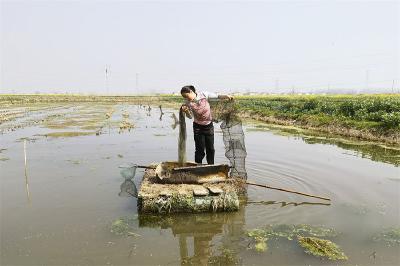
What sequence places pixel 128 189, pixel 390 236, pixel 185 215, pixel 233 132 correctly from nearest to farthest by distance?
pixel 390 236 → pixel 185 215 → pixel 128 189 → pixel 233 132

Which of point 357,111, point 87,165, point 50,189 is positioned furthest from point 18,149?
point 357,111

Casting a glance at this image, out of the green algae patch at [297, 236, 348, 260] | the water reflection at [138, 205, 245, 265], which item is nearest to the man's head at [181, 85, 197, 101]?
the water reflection at [138, 205, 245, 265]

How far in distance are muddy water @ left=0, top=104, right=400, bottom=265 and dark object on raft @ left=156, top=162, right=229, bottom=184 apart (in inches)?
29.5

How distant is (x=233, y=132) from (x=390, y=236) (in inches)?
149

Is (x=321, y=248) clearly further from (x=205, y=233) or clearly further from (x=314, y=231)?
(x=205, y=233)

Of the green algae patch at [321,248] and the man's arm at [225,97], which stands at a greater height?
the man's arm at [225,97]

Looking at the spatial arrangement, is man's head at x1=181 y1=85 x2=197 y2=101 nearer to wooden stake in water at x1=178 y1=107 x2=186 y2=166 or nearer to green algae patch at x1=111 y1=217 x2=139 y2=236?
wooden stake in water at x1=178 y1=107 x2=186 y2=166

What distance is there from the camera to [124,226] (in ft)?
19.3

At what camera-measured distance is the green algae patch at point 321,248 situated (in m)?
4.89

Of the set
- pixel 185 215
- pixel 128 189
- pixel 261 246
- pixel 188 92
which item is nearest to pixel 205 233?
pixel 185 215

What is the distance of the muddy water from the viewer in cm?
492

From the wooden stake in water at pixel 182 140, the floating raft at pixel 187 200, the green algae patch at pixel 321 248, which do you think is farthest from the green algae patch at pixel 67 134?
the green algae patch at pixel 321 248

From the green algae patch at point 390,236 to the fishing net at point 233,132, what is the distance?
10.1 feet

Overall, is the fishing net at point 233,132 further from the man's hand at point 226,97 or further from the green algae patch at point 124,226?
the green algae patch at point 124,226
